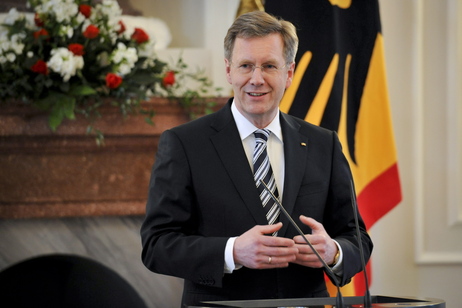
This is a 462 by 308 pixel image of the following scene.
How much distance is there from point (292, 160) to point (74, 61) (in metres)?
1.36

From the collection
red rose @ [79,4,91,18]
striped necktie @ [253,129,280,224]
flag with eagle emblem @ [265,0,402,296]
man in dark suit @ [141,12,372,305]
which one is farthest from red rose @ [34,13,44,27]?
striped necktie @ [253,129,280,224]

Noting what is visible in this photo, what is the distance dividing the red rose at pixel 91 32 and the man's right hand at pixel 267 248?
167 centimetres

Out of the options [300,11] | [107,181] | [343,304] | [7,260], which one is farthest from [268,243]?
[7,260]

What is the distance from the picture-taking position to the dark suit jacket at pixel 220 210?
1.70 meters

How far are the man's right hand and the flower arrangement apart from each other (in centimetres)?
155

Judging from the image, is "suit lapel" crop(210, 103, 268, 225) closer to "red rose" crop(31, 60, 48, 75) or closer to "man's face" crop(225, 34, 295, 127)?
"man's face" crop(225, 34, 295, 127)

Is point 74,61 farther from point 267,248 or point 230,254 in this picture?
point 267,248

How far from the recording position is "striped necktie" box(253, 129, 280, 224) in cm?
180

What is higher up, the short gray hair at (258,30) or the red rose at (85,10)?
the short gray hair at (258,30)

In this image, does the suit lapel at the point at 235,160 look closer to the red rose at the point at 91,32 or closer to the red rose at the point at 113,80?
the red rose at the point at 113,80

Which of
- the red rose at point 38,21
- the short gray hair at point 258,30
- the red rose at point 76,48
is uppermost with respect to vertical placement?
the short gray hair at point 258,30

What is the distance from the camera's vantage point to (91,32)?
2.95 metres

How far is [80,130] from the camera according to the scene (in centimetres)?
309

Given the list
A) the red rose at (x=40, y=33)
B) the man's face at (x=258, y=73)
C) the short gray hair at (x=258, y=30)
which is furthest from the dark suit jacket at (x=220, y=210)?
the red rose at (x=40, y=33)
